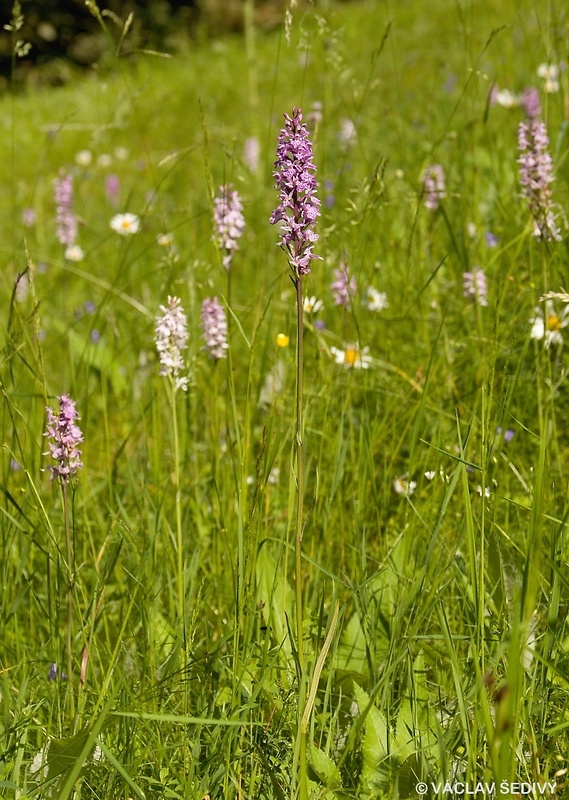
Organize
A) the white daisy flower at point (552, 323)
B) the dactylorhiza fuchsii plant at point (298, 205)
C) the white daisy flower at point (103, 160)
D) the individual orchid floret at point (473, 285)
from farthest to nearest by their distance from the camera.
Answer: the white daisy flower at point (103, 160), the individual orchid floret at point (473, 285), the white daisy flower at point (552, 323), the dactylorhiza fuchsii plant at point (298, 205)

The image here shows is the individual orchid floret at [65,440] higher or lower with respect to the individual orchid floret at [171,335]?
lower

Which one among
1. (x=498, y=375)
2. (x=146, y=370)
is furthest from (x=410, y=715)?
(x=146, y=370)

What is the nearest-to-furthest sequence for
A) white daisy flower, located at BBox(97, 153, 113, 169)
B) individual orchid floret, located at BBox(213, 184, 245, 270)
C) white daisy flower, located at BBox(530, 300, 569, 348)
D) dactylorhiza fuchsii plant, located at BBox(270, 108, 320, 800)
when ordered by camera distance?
dactylorhiza fuchsii plant, located at BBox(270, 108, 320, 800)
individual orchid floret, located at BBox(213, 184, 245, 270)
white daisy flower, located at BBox(530, 300, 569, 348)
white daisy flower, located at BBox(97, 153, 113, 169)

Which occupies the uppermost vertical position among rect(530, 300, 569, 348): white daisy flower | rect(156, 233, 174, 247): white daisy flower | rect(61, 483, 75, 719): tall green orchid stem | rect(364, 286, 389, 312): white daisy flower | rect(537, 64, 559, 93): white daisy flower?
rect(537, 64, 559, 93): white daisy flower

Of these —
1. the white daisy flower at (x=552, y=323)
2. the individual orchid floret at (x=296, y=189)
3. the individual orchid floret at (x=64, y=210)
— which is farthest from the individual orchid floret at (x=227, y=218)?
the individual orchid floret at (x=64, y=210)

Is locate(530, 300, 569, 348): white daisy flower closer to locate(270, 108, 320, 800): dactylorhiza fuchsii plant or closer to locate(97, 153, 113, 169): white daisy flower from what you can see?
locate(270, 108, 320, 800): dactylorhiza fuchsii plant

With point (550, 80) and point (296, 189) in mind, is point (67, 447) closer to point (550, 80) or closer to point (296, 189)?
point (296, 189)

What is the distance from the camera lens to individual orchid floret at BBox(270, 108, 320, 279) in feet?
3.35

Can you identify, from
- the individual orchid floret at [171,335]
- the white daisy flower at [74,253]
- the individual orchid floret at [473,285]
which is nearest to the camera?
the individual orchid floret at [171,335]

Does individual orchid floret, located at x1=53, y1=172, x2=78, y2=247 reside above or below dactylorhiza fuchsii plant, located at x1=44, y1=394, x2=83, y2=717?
above

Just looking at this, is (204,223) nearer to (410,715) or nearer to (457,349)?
(457,349)

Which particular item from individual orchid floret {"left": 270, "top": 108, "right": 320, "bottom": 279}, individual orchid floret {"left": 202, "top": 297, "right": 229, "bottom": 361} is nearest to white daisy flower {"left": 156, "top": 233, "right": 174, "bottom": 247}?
individual orchid floret {"left": 202, "top": 297, "right": 229, "bottom": 361}

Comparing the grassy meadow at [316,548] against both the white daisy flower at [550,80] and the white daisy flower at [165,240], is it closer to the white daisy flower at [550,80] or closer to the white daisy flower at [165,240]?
the white daisy flower at [550,80]

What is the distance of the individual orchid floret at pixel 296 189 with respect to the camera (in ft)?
3.35
